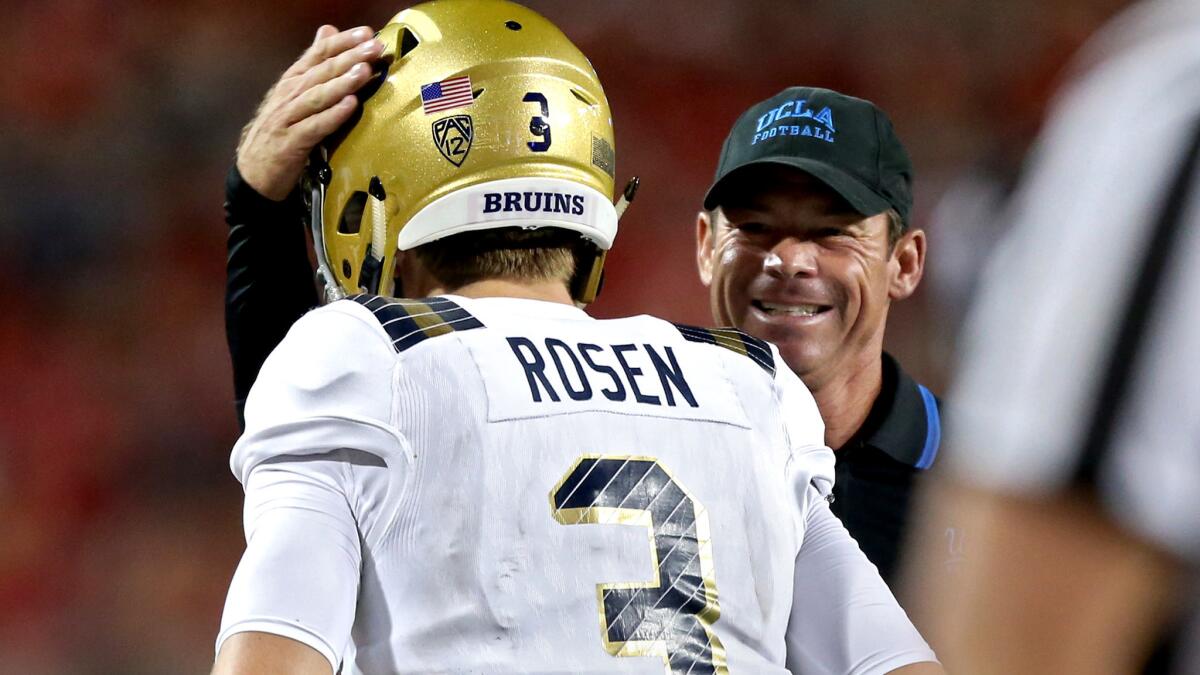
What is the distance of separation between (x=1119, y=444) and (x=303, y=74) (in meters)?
1.58

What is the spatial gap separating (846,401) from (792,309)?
219 mm

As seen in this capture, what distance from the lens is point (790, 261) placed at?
274 cm

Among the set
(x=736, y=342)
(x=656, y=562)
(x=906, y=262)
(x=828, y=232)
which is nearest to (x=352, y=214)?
(x=736, y=342)

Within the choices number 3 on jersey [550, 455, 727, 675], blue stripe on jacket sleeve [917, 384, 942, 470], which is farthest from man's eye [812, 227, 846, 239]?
number 3 on jersey [550, 455, 727, 675]

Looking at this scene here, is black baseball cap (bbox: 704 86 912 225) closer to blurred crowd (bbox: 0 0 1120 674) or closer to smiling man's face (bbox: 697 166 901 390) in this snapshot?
smiling man's face (bbox: 697 166 901 390)

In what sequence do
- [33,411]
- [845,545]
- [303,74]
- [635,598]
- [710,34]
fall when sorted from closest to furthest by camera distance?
[635,598], [845,545], [303,74], [33,411], [710,34]

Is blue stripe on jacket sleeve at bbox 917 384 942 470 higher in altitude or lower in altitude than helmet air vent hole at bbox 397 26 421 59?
lower

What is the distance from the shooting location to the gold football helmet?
1872mm

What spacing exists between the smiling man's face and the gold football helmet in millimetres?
803

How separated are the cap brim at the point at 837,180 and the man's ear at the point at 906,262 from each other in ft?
0.57

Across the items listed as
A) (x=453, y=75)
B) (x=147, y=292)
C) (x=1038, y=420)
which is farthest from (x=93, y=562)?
(x=1038, y=420)

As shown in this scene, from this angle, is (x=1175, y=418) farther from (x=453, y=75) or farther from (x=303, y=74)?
(x=303, y=74)

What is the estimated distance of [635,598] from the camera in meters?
1.56

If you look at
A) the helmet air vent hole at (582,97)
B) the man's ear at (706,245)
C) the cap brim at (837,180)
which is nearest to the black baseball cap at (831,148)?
the cap brim at (837,180)
